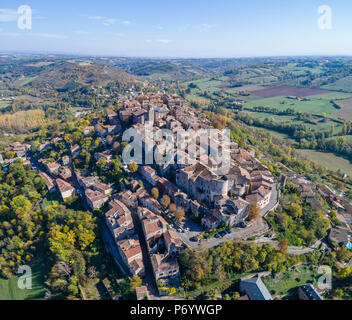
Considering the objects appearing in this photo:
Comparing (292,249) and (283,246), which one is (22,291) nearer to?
(283,246)

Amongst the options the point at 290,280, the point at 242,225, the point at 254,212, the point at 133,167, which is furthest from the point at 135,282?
the point at 133,167

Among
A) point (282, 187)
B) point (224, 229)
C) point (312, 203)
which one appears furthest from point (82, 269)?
point (312, 203)

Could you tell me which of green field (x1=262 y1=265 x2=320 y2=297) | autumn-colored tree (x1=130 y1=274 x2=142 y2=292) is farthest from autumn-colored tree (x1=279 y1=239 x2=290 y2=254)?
autumn-colored tree (x1=130 y1=274 x2=142 y2=292)

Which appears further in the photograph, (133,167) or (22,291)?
(133,167)

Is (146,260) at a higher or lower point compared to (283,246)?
lower

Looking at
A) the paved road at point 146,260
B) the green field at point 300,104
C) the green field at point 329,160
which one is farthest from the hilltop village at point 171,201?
the green field at point 300,104

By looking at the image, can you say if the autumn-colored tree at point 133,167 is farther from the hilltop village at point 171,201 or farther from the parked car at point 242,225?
the parked car at point 242,225

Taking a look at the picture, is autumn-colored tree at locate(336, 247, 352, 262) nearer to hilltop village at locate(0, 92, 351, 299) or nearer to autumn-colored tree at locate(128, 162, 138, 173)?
hilltop village at locate(0, 92, 351, 299)
